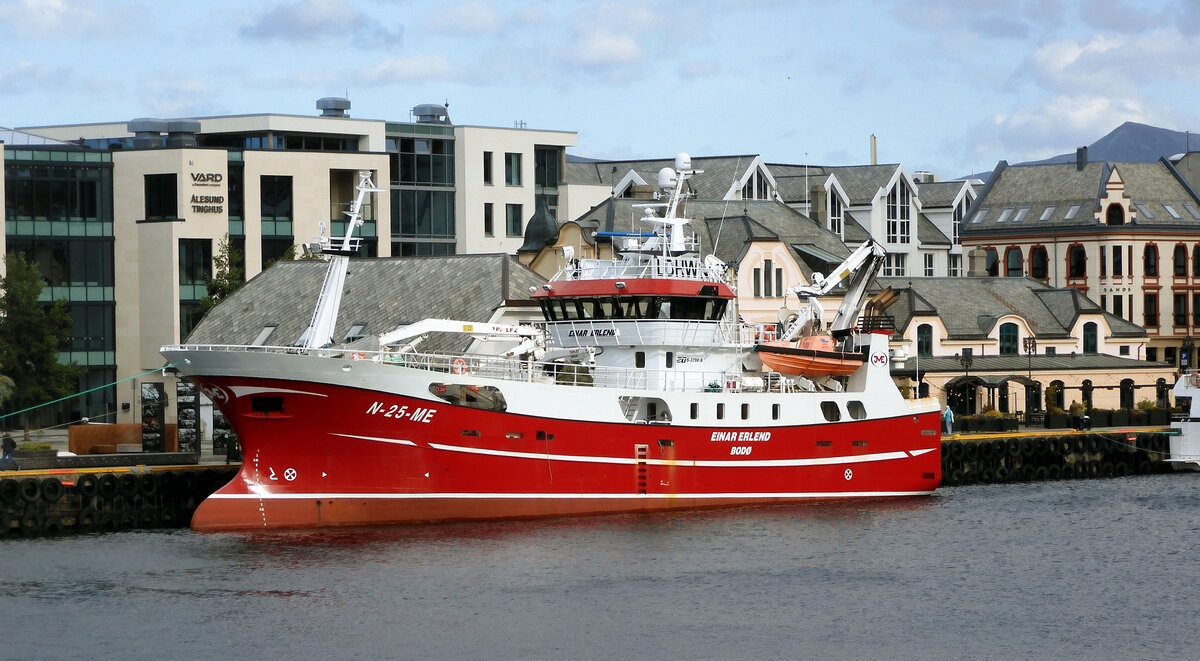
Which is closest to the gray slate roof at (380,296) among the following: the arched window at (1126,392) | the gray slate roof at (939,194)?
the arched window at (1126,392)

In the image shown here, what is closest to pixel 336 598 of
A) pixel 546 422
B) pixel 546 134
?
pixel 546 422

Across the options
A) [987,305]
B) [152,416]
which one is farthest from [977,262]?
[152,416]

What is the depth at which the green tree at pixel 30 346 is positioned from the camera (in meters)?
71.2

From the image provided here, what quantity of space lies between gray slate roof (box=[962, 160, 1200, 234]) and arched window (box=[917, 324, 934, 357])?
26.2m

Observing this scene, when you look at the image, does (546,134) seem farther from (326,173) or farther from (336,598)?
(336,598)

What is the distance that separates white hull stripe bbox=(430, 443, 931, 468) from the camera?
1903 inches

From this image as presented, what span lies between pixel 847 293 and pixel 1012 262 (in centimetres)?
5300

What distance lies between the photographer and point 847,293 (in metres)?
57.9

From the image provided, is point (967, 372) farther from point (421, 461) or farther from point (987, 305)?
point (421, 461)

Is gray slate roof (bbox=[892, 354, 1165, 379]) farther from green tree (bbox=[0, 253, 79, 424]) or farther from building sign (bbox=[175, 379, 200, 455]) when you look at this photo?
green tree (bbox=[0, 253, 79, 424])

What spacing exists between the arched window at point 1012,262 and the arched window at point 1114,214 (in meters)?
5.54

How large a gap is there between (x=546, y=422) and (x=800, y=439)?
887 cm

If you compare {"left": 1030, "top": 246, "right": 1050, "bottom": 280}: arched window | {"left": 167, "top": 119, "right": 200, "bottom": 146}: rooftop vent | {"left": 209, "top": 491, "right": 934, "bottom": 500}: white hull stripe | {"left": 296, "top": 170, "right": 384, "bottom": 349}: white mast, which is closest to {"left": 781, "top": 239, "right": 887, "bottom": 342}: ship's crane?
{"left": 209, "top": 491, "right": 934, "bottom": 500}: white hull stripe

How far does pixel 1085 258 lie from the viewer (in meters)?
105
